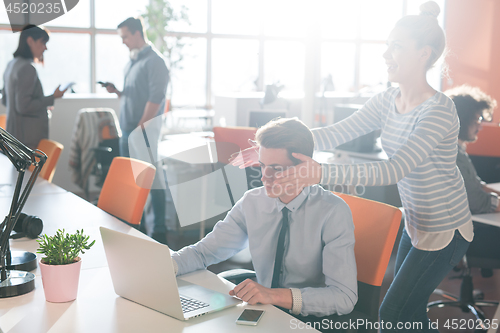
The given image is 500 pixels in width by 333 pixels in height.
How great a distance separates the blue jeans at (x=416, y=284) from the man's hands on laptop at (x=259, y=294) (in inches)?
23.2

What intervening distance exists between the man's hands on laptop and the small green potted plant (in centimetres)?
40

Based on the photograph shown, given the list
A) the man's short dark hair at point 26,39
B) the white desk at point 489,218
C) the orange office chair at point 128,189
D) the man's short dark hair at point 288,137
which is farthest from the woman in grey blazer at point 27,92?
the white desk at point 489,218

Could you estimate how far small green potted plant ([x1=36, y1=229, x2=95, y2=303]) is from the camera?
1.14 meters

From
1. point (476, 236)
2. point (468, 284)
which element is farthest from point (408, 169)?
point (468, 284)

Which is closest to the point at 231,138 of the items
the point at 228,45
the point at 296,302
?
the point at 296,302

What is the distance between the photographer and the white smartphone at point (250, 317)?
109cm

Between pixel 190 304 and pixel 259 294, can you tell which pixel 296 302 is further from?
pixel 190 304

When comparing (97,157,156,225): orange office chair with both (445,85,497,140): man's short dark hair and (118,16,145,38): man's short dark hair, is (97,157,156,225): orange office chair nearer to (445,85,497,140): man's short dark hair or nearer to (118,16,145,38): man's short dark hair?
(445,85,497,140): man's short dark hair

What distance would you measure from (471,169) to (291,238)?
141 centimetres

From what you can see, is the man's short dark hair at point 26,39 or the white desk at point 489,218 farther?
the man's short dark hair at point 26,39

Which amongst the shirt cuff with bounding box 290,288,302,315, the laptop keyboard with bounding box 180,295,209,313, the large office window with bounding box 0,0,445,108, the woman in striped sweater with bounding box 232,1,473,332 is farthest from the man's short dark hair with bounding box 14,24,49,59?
the shirt cuff with bounding box 290,288,302,315

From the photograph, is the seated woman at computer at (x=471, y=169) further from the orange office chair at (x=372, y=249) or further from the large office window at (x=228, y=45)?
the large office window at (x=228, y=45)

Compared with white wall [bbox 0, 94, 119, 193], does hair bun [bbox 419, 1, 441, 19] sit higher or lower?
higher

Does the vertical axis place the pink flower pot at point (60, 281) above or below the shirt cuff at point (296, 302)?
above
